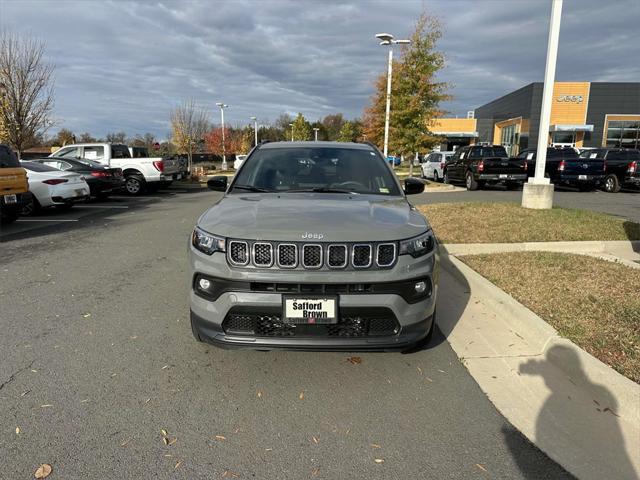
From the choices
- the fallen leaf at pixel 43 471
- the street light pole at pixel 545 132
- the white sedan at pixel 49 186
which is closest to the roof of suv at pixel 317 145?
the fallen leaf at pixel 43 471

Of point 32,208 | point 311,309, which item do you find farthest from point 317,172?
point 32,208

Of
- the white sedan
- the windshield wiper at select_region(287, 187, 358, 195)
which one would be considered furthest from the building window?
the windshield wiper at select_region(287, 187, 358, 195)

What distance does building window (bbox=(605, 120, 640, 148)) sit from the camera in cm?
5184

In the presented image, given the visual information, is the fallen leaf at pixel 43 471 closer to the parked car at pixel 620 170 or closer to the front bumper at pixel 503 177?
the front bumper at pixel 503 177

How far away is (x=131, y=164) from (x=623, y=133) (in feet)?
184

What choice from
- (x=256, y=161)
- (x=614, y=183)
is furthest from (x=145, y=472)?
Result: (x=614, y=183)

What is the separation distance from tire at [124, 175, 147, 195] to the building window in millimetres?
54318

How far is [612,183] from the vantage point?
1922 centimetres

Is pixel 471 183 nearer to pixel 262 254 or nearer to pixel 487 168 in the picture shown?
pixel 487 168

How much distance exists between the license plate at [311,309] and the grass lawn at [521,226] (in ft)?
16.4

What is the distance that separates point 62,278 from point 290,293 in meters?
4.45

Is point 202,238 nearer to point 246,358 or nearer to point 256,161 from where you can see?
point 246,358

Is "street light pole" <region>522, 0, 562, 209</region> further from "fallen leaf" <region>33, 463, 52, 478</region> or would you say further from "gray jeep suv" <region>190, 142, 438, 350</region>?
"fallen leaf" <region>33, 463, 52, 478</region>

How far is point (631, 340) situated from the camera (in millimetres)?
3525
